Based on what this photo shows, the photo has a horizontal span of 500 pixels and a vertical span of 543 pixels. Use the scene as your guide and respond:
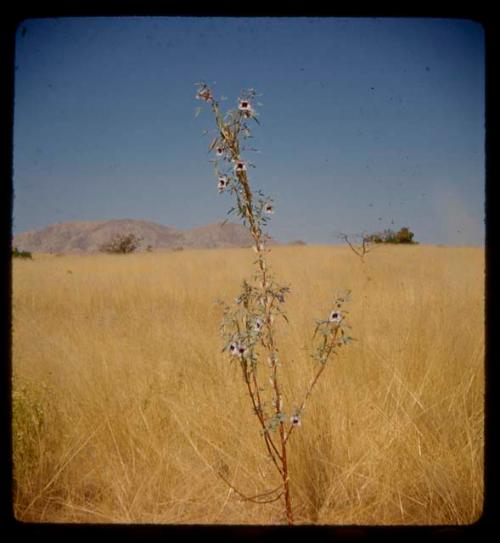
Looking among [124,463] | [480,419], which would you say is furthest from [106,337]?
[480,419]

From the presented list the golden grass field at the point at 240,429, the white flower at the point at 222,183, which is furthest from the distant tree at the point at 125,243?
the white flower at the point at 222,183

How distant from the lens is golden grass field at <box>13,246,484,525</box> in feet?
Answer: 6.43

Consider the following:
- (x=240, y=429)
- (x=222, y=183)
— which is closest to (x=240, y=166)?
(x=222, y=183)

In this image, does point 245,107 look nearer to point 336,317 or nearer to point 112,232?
point 336,317

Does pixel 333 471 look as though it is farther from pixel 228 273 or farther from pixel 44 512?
pixel 228 273

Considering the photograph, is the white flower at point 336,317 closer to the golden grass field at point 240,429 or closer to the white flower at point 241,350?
the white flower at point 241,350

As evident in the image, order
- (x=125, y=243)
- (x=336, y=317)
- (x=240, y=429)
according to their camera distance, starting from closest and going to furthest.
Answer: (x=336, y=317) < (x=240, y=429) < (x=125, y=243)

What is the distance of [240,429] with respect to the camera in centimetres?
236

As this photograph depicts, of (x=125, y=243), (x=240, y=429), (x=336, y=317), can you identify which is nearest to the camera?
(x=336, y=317)

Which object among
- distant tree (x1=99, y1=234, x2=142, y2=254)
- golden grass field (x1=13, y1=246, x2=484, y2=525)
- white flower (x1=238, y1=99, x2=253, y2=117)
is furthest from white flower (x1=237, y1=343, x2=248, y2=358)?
distant tree (x1=99, y1=234, x2=142, y2=254)

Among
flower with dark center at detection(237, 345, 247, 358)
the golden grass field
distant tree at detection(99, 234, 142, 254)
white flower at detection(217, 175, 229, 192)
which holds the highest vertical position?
distant tree at detection(99, 234, 142, 254)

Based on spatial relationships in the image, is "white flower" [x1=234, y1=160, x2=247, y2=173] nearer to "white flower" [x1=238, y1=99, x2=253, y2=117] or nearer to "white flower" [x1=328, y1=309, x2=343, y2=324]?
"white flower" [x1=238, y1=99, x2=253, y2=117]

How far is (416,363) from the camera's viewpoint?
2691mm
